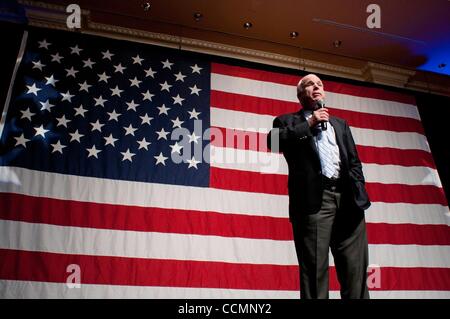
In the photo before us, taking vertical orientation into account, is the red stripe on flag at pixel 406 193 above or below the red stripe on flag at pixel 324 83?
below

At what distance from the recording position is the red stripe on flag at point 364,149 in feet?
10.8

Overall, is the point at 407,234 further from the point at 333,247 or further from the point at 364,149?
the point at 333,247

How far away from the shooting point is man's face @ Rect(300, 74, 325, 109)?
177 centimetres

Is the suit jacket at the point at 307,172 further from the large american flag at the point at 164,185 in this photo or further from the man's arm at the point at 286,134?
the large american flag at the point at 164,185

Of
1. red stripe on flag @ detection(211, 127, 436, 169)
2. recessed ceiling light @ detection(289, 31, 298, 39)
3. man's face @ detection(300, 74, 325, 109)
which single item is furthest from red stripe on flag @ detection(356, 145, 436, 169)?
man's face @ detection(300, 74, 325, 109)

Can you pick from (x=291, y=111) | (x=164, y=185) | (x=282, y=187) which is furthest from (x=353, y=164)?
(x=291, y=111)

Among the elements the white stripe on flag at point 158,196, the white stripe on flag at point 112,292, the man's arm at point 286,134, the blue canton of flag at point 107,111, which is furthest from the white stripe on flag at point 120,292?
the man's arm at point 286,134

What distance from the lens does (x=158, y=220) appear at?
291 cm

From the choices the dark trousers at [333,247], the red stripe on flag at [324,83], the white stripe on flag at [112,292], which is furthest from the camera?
the red stripe on flag at [324,83]

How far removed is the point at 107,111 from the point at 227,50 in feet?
5.67

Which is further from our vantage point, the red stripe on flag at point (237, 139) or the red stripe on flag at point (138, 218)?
the red stripe on flag at point (237, 139)

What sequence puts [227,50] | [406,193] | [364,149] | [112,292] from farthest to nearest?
[227,50], [364,149], [406,193], [112,292]

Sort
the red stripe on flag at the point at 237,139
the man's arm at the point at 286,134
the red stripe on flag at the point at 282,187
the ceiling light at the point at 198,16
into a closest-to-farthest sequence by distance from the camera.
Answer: the man's arm at the point at 286,134 < the red stripe on flag at the point at 282,187 < the red stripe on flag at the point at 237,139 < the ceiling light at the point at 198,16
